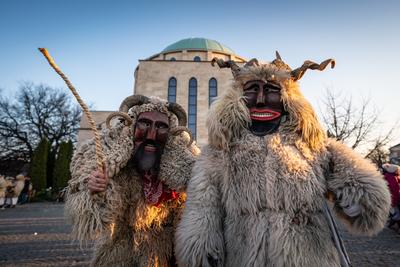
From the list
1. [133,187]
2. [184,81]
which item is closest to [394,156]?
[184,81]

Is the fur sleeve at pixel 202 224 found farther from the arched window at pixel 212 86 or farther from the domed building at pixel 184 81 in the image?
the arched window at pixel 212 86

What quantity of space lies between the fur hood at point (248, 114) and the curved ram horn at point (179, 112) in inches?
19.3

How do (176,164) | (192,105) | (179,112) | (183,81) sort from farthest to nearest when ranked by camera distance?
(183,81), (192,105), (179,112), (176,164)

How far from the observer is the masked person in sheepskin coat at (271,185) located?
172 centimetres

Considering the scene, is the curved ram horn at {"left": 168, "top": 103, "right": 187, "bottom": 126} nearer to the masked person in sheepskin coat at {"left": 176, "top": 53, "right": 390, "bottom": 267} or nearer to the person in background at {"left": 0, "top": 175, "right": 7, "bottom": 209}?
the masked person in sheepskin coat at {"left": 176, "top": 53, "right": 390, "bottom": 267}

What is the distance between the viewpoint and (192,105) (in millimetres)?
25000

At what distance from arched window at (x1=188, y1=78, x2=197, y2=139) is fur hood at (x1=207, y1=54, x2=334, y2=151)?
21.8 meters

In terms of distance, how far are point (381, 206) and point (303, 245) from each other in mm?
592

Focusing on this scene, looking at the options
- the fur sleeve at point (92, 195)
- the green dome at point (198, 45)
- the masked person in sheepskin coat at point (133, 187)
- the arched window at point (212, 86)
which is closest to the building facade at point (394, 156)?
the masked person in sheepskin coat at point (133, 187)

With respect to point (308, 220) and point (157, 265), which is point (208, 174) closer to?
point (308, 220)

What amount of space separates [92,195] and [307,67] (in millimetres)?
2064

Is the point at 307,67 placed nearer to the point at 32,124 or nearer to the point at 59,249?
the point at 59,249

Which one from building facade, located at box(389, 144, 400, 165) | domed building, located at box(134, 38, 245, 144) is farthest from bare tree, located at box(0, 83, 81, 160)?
building facade, located at box(389, 144, 400, 165)

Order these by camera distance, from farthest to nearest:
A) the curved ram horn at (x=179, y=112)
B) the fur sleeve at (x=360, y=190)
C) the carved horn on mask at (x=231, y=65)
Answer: the curved ram horn at (x=179, y=112) → the carved horn on mask at (x=231, y=65) → the fur sleeve at (x=360, y=190)
